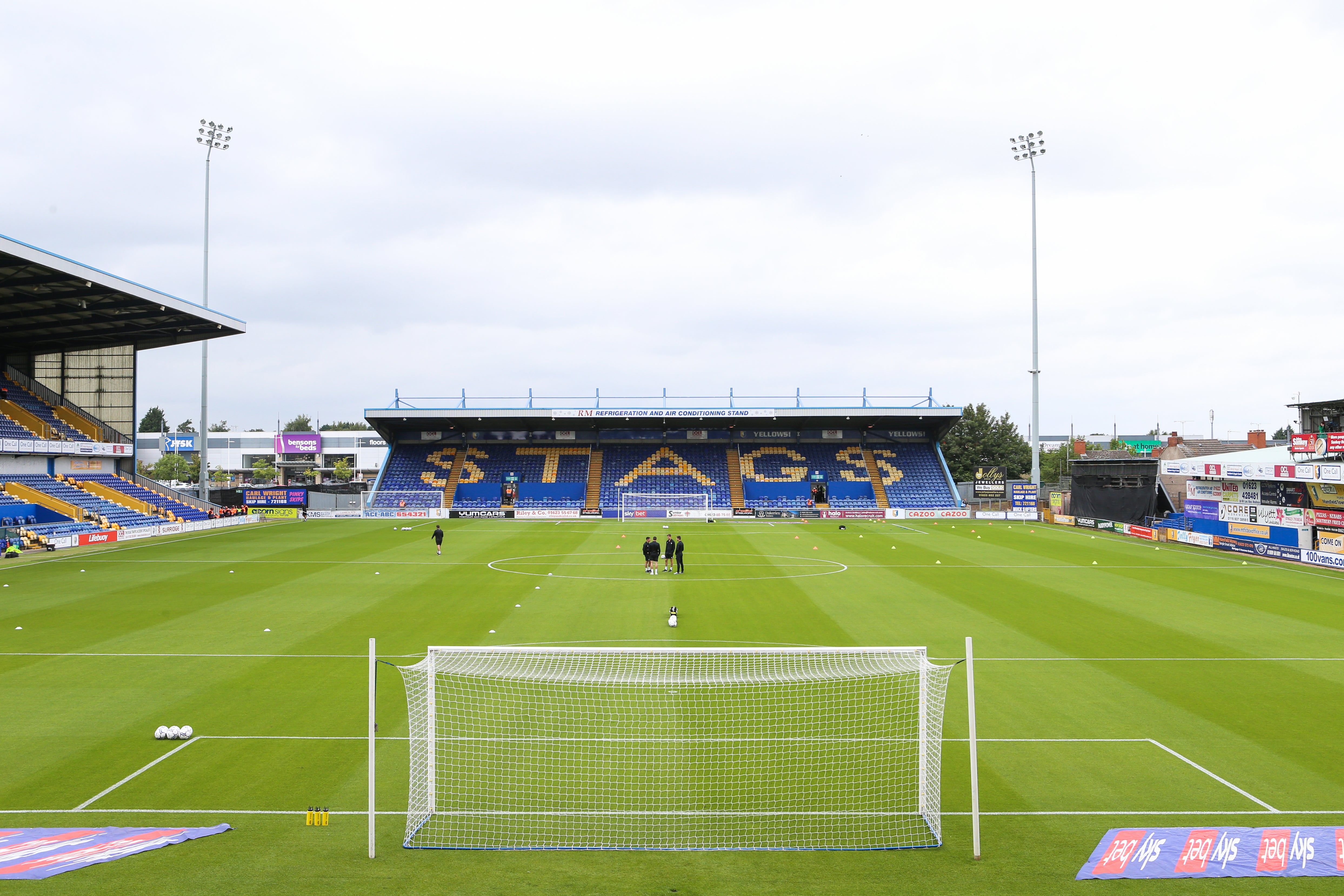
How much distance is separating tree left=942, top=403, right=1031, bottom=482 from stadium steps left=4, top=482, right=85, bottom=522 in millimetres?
79109

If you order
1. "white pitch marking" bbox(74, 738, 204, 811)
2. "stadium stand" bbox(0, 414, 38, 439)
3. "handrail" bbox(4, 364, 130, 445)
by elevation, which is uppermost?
"handrail" bbox(4, 364, 130, 445)

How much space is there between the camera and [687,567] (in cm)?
3134

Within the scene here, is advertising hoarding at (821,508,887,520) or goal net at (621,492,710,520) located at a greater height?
goal net at (621,492,710,520)

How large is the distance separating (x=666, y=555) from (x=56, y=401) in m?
42.5

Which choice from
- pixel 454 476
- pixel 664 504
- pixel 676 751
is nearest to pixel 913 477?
pixel 664 504

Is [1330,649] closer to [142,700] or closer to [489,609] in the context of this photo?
[489,609]

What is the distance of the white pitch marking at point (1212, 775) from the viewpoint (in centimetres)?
1006

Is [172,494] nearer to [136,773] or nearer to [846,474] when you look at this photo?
[136,773]

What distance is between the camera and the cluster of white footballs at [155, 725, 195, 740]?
1205 centimetres

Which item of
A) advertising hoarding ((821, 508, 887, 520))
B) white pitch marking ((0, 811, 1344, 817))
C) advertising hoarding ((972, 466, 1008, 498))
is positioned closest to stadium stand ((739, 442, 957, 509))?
advertising hoarding ((821, 508, 887, 520))

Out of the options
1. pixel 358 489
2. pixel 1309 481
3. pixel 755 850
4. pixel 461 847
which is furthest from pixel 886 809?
pixel 358 489

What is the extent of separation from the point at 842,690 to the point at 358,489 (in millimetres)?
73197

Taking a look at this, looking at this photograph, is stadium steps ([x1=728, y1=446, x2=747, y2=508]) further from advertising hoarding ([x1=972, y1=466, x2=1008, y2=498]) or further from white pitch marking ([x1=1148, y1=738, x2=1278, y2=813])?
white pitch marking ([x1=1148, y1=738, x2=1278, y2=813])

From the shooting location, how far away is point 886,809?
33.0 ft
